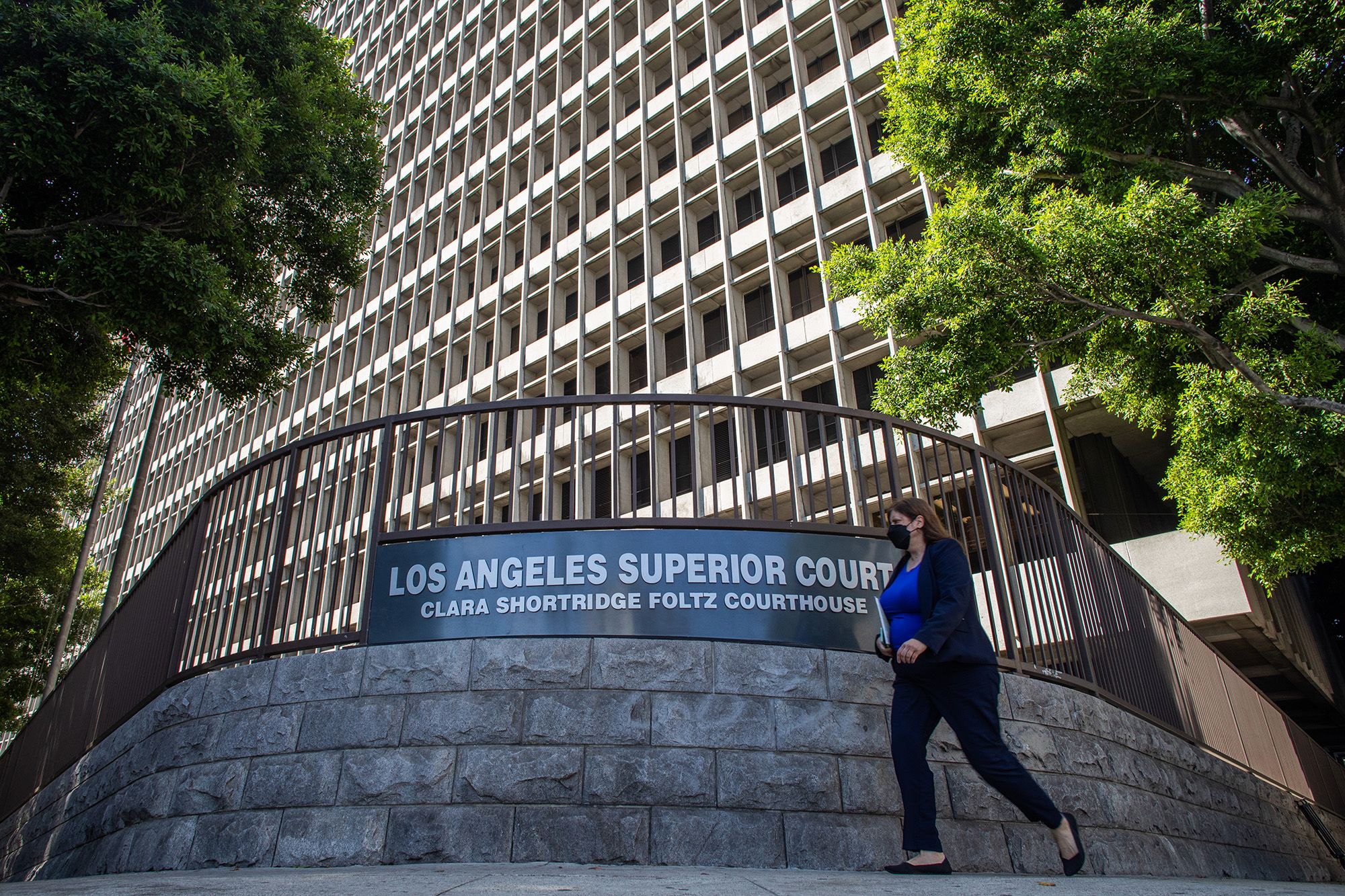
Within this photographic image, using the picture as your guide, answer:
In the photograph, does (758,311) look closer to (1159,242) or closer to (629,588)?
(1159,242)

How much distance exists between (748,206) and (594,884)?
25.8 metres

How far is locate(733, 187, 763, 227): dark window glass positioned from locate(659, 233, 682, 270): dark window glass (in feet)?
7.03

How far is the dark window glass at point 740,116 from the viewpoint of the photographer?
91.9 feet

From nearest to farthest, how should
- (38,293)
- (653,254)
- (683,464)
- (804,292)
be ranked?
(38,293) < (683,464) < (804,292) < (653,254)

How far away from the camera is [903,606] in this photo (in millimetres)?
4246

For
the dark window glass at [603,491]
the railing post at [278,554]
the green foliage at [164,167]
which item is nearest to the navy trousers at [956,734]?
the railing post at [278,554]

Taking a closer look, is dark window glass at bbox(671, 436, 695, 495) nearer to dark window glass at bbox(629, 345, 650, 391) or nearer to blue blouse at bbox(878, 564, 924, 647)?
dark window glass at bbox(629, 345, 650, 391)

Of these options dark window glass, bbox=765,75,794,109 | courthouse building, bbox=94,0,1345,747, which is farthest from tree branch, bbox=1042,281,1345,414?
dark window glass, bbox=765,75,794,109

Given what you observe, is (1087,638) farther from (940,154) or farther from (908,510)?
(940,154)

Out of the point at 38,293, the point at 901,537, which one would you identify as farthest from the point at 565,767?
the point at 38,293

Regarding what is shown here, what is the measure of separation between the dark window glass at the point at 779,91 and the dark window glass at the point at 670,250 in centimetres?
511

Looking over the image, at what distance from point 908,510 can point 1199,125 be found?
850cm

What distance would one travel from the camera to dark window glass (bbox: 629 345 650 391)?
27.6m

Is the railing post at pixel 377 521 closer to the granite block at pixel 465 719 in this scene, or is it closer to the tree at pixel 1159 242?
the granite block at pixel 465 719
